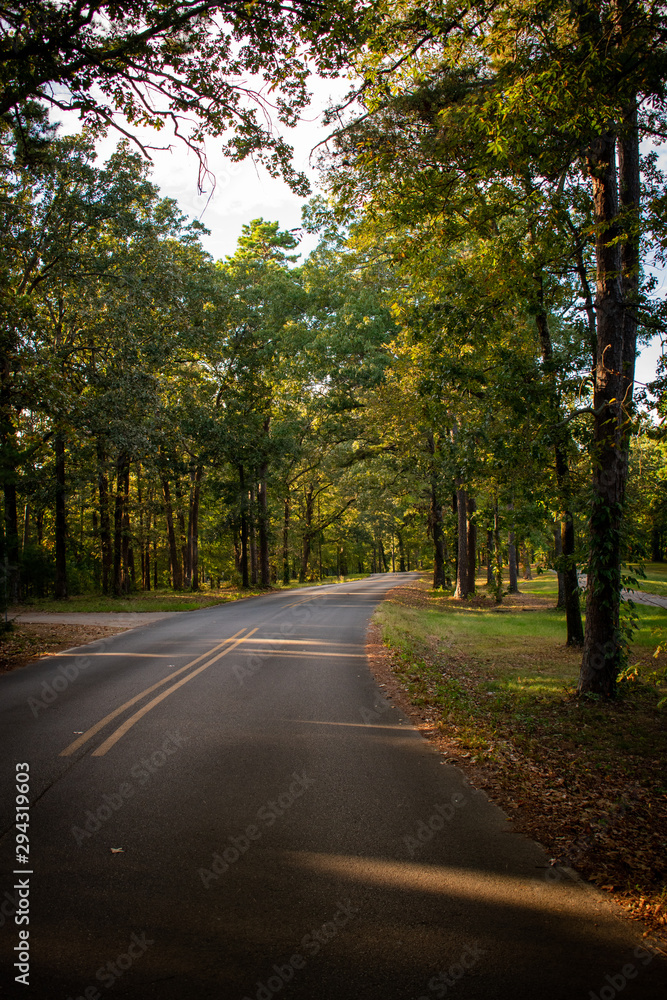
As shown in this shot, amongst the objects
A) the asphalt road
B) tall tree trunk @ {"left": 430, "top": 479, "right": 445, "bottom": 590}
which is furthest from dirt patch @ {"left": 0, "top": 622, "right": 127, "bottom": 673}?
tall tree trunk @ {"left": 430, "top": 479, "right": 445, "bottom": 590}

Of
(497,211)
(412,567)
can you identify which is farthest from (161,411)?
(412,567)

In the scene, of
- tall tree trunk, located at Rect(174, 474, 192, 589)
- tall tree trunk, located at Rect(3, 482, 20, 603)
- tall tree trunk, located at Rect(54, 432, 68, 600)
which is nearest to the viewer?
tall tree trunk, located at Rect(3, 482, 20, 603)

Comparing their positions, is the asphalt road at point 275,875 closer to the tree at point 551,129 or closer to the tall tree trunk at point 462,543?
the tree at point 551,129

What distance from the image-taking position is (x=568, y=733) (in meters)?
7.11

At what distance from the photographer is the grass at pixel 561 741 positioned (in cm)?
440

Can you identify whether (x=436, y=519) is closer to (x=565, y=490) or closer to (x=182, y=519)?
(x=565, y=490)

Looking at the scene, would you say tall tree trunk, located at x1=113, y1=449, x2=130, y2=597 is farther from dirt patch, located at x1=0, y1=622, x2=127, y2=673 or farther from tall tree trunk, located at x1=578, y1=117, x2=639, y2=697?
tall tree trunk, located at x1=578, y1=117, x2=639, y2=697

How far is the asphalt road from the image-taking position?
9.70ft

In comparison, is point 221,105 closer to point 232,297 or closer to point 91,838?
point 91,838

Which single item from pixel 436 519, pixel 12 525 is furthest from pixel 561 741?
pixel 436 519

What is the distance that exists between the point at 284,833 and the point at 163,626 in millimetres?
13055

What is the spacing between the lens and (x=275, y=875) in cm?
383

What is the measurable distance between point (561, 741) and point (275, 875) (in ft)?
14.6

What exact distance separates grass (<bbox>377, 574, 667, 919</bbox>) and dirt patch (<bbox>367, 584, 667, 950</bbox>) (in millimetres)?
12
